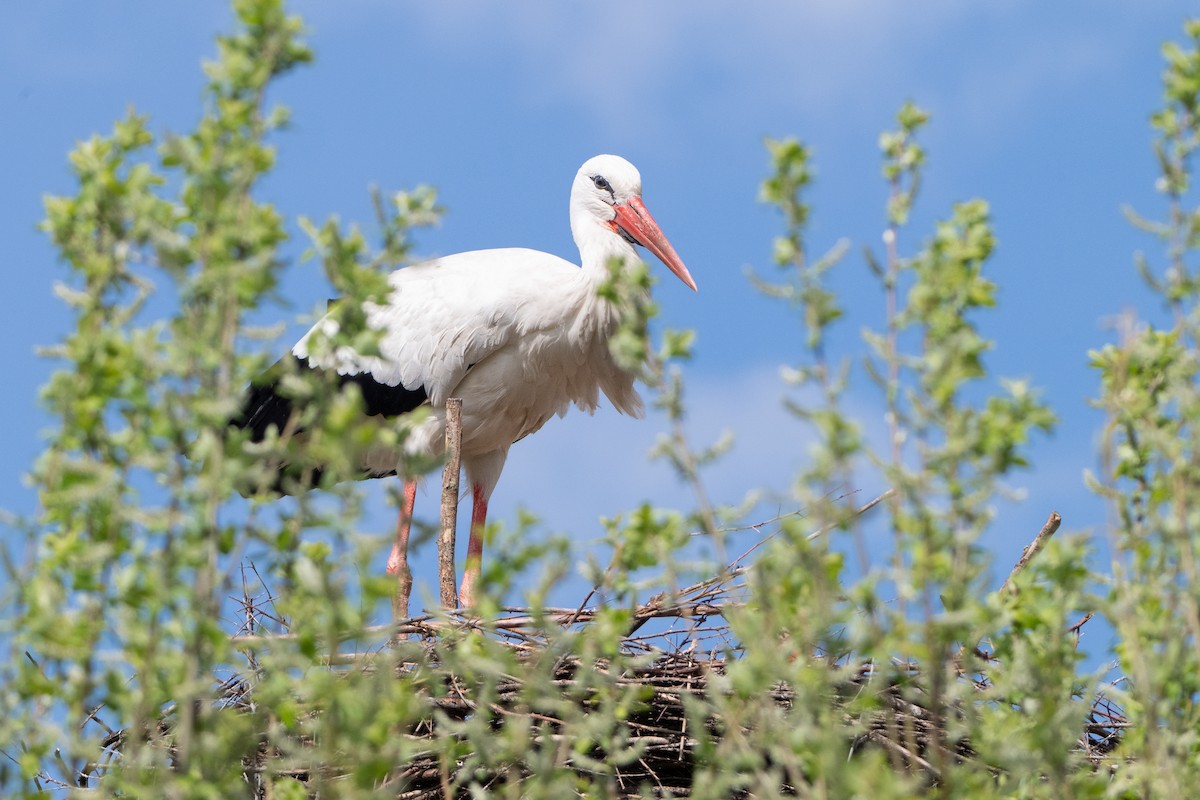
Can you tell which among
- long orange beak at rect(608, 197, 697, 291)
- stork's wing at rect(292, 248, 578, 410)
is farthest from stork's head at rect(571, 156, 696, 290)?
stork's wing at rect(292, 248, 578, 410)

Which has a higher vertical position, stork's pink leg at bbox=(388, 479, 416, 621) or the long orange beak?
the long orange beak

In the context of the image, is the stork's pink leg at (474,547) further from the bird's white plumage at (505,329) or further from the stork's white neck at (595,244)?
the stork's white neck at (595,244)

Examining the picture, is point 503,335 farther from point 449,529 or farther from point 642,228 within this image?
point 449,529

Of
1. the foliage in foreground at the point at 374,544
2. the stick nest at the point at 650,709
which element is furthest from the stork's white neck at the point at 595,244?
the foliage in foreground at the point at 374,544

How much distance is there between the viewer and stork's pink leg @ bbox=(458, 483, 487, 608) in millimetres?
7574

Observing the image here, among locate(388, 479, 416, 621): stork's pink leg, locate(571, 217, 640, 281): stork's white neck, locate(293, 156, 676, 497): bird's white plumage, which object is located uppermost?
locate(571, 217, 640, 281): stork's white neck

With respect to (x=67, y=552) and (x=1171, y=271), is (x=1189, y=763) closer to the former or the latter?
(x=1171, y=271)

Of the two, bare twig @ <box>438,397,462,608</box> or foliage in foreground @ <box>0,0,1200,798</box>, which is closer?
foliage in foreground @ <box>0,0,1200,798</box>

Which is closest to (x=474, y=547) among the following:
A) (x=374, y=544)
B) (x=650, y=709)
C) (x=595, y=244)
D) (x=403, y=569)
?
(x=403, y=569)

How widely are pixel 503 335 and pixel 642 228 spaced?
913 mm

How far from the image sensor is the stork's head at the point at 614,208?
801 centimetres

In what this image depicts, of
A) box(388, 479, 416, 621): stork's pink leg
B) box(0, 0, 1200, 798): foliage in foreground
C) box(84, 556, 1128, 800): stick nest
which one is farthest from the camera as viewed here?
box(388, 479, 416, 621): stork's pink leg

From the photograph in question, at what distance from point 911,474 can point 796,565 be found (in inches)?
10.1

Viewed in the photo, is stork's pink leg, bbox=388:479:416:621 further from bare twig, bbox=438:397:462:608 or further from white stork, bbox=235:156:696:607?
bare twig, bbox=438:397:462:608
